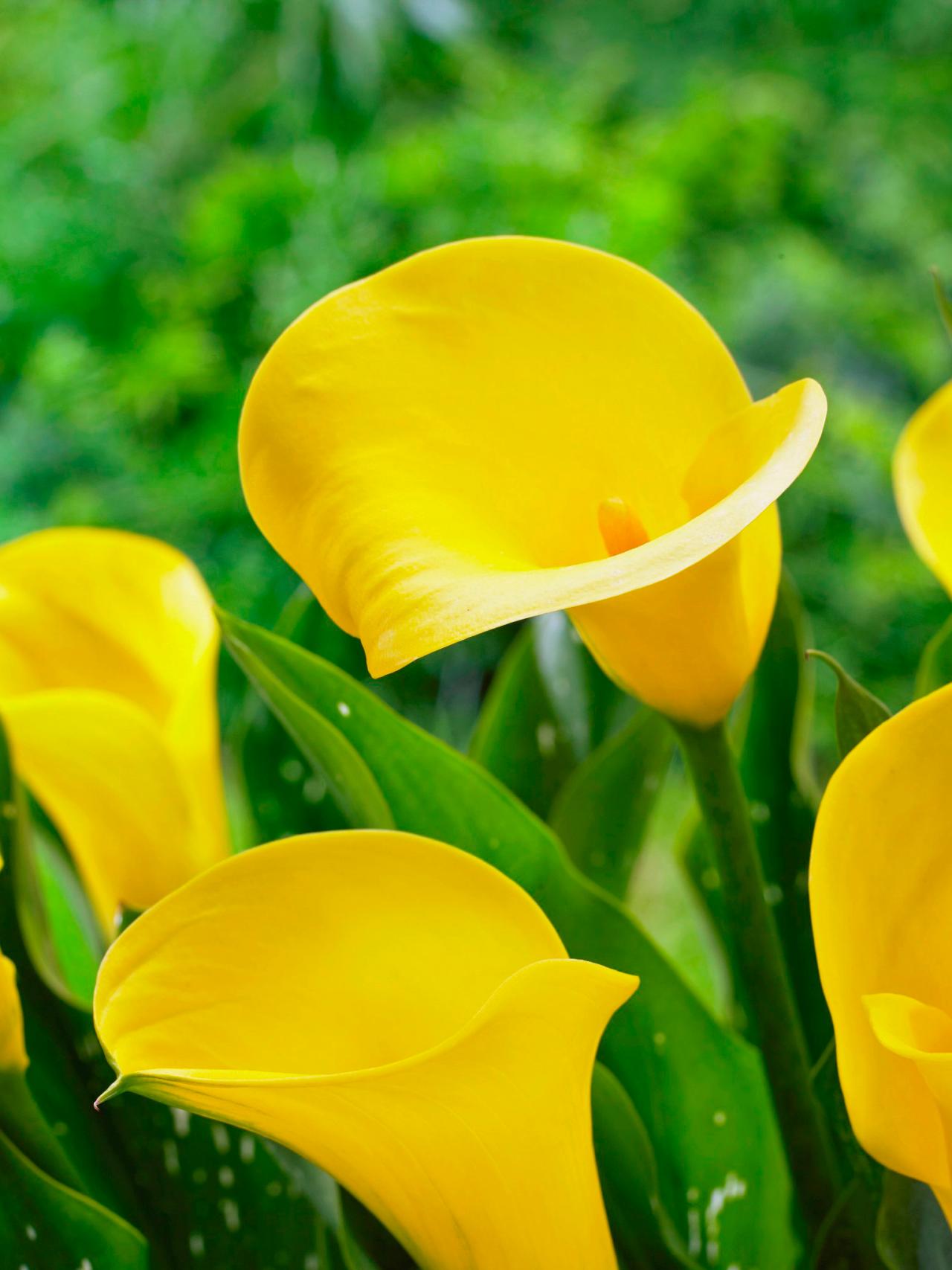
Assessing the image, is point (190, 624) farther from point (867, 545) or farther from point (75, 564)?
point (867, 545)

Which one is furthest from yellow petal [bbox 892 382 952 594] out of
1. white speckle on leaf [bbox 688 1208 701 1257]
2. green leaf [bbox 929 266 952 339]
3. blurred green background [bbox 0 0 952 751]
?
blurred green background [bbox 0 0 952 751]

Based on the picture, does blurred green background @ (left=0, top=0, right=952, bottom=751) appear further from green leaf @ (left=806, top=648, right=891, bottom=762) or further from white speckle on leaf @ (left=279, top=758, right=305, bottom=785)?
green leaf @ (left=806, top=648, right=891, bottom=762)

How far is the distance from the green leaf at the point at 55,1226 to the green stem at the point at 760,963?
0.10 meters

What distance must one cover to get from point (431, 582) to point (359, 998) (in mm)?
61

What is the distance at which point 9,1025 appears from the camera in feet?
0.56

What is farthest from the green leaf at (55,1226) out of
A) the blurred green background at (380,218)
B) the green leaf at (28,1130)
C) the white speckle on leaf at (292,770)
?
the blurred green background at (380,218)

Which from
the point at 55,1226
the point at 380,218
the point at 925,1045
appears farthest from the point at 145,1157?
the point at 380,218

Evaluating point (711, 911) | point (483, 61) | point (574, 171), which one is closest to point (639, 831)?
point (711, 911)

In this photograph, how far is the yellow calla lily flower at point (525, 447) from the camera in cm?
16

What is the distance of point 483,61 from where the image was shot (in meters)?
1.49

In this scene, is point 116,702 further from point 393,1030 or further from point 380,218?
point 380,218

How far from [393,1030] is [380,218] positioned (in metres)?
1.15

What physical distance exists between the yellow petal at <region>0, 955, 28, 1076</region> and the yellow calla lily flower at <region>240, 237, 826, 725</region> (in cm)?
7

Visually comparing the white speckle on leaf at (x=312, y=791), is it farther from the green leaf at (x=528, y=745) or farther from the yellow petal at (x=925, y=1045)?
the yellow petal at (x=925, y=1045)
